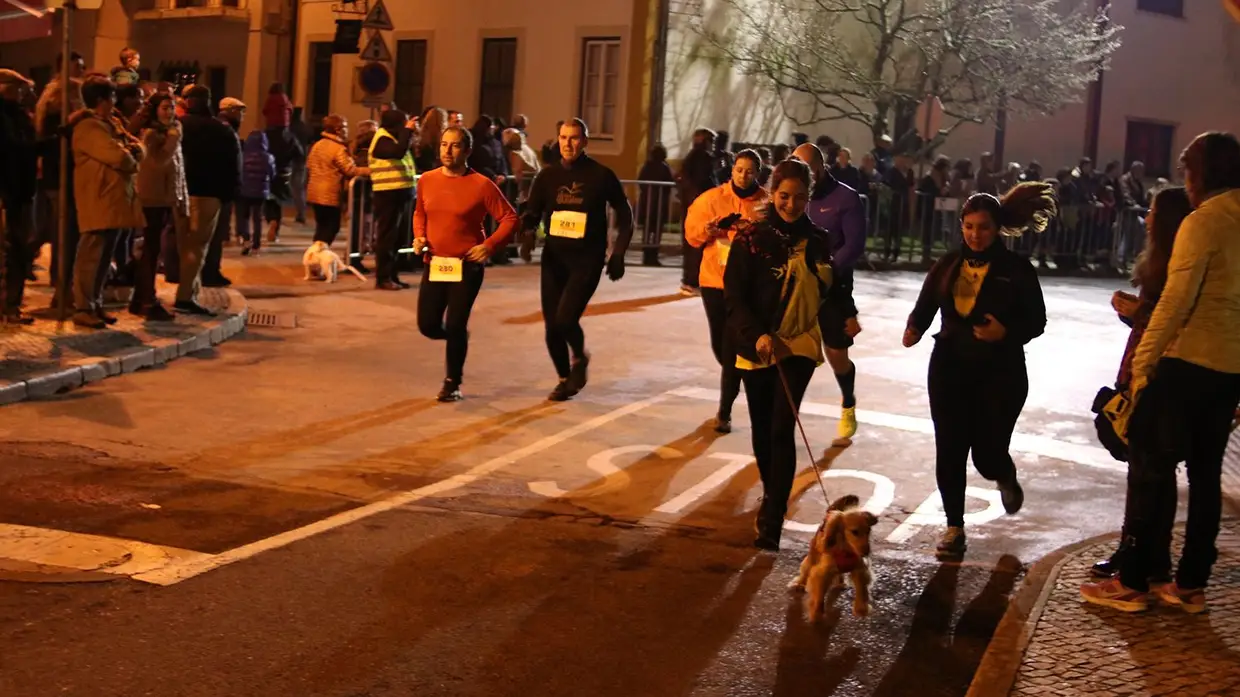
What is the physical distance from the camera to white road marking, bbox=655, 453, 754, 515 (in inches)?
313

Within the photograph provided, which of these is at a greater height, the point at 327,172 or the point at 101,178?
the point at 327,172

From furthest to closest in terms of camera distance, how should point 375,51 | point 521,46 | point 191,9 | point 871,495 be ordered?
point 191,9 < point 521,46 < point 375,51 < point 871,495

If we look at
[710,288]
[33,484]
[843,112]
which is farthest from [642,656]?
[843,112]

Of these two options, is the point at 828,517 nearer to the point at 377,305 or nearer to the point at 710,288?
the point at 710,288

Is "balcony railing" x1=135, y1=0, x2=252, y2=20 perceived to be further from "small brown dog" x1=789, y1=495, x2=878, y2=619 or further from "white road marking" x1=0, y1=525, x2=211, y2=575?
"small brown dog" x1=789, y1=495, x2=878, y2=619

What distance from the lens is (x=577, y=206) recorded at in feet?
34.6

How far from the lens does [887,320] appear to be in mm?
16469

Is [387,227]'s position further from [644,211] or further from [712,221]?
[712,221]

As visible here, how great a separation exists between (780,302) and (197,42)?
31.9 metres

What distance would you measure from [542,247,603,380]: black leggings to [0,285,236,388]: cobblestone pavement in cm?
326

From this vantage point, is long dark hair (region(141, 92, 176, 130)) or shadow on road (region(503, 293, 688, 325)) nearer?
long dark hair (region(141, 92, 176, 130))

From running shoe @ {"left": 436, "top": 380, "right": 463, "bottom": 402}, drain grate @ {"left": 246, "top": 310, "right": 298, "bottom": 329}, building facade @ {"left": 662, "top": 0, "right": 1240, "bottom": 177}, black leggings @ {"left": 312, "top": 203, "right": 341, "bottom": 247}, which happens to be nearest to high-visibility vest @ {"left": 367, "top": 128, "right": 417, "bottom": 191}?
black leggings @ {"left": 312, "top": 203, "right": 341, "bottom": 247}

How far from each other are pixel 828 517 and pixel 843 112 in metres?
22.4

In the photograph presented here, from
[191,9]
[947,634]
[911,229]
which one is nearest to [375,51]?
[911,229]
